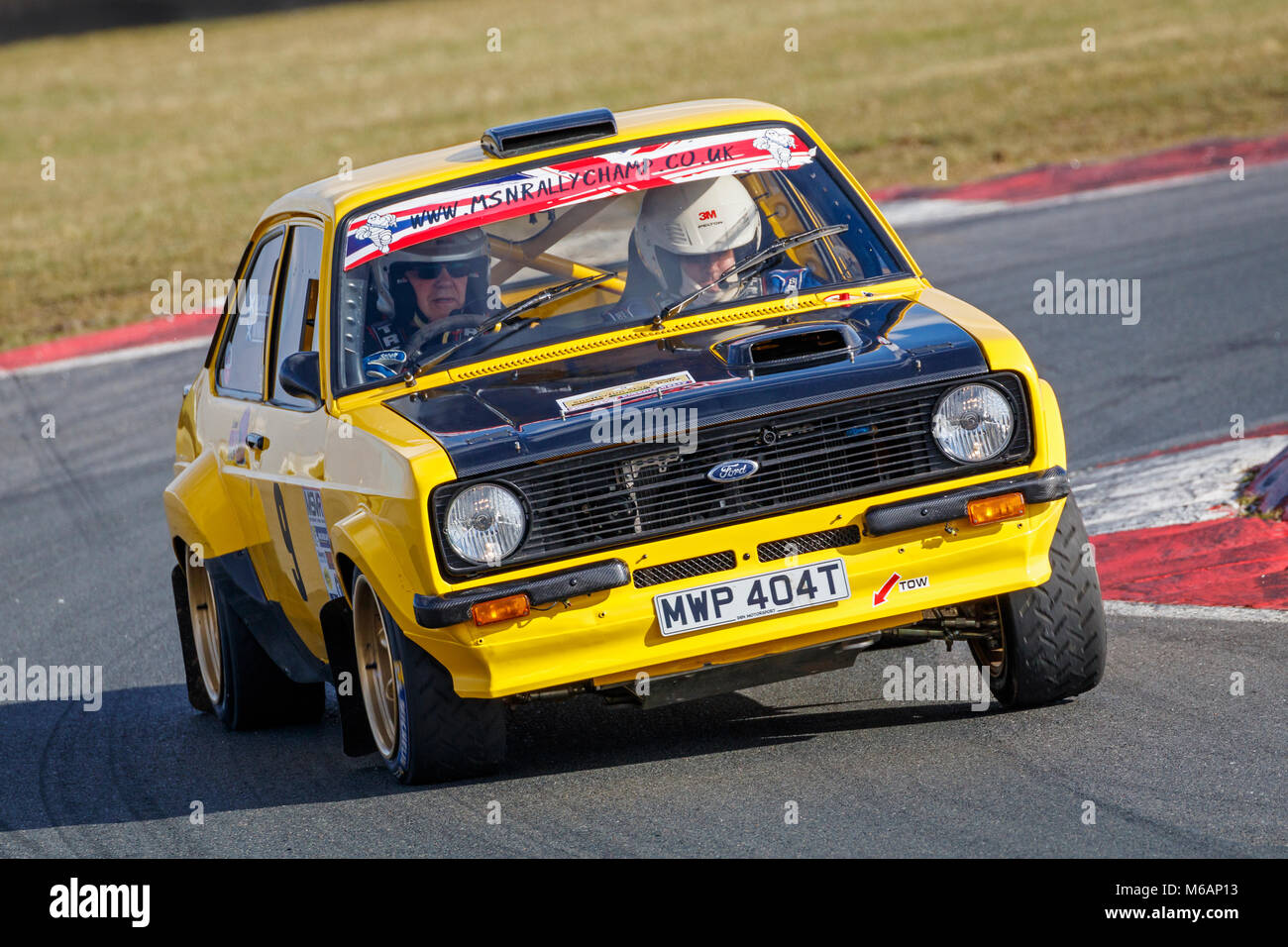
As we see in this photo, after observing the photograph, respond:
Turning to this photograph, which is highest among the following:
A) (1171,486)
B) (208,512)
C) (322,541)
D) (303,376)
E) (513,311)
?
(513,311)

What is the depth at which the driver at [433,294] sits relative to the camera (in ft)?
19.0

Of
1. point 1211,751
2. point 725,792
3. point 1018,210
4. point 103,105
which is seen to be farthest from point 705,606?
point 103,105

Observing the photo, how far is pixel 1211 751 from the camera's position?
517 cm

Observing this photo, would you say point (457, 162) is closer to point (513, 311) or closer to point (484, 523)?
point (513, 311)

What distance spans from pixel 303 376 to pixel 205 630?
6.37 feet

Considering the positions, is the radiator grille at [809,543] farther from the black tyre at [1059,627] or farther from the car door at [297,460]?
the car door at [297,460]

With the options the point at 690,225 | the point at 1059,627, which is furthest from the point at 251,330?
the point at 1059,627

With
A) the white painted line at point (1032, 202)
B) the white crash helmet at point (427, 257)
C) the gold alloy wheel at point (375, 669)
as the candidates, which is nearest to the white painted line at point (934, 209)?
the white painted line at point (1032, 202)

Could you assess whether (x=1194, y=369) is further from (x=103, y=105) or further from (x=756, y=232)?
(x=103, y=105)

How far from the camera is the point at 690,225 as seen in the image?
19.8 feet

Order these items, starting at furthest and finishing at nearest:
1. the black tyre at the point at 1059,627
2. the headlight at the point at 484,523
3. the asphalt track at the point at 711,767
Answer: the black tyre at the point at 1059,627 < the headlight at the point at 484,523 < the asphalt track at the point at 711,767

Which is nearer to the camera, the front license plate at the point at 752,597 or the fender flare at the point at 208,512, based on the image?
the front license plate at the point at 752,597

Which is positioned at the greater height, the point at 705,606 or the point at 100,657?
the point at 705,606
